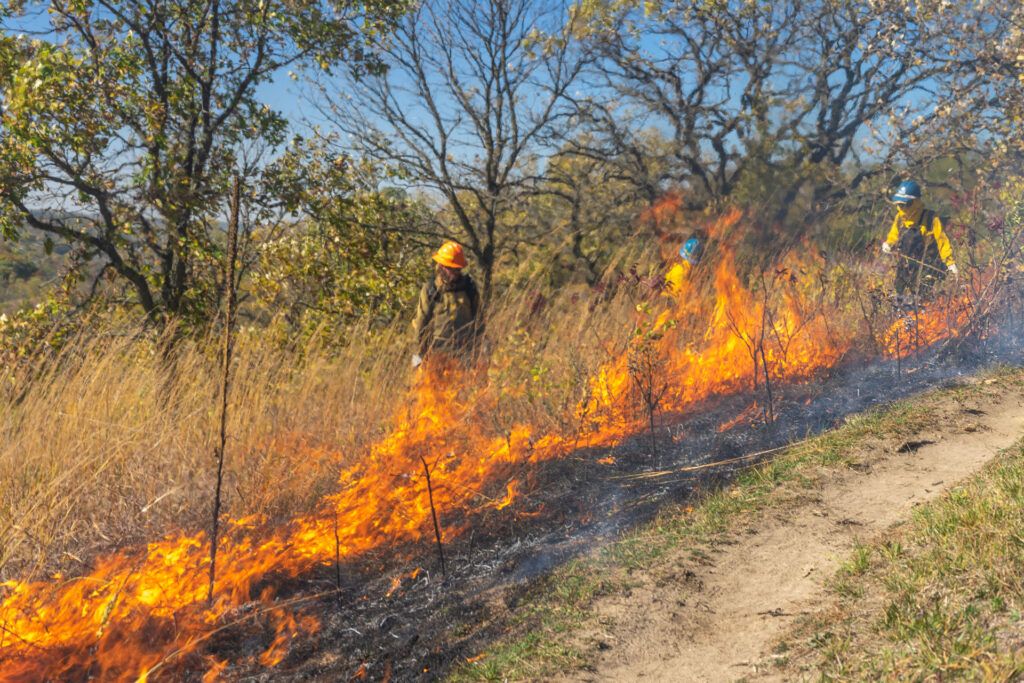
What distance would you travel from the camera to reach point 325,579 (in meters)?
4.76

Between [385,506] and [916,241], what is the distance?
6.69 m

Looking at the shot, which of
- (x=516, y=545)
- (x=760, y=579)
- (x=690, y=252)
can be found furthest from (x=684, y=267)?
(x=760, y=579)

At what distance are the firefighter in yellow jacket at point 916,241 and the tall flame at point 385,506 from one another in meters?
0.73

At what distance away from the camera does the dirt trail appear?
3160 mm

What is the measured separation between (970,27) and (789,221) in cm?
370

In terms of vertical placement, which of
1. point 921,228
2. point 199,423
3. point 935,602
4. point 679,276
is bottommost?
point 935,602

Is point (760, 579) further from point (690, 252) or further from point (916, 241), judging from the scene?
point (916, 241)

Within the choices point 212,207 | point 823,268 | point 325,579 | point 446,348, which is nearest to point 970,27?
point 823,268

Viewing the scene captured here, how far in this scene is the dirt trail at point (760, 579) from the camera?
10.4 ft

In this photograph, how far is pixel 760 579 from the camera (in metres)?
3.65

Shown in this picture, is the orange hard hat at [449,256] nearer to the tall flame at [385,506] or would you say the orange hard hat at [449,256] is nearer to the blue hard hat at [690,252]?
the tall flame at [385,506]

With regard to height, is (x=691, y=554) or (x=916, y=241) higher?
(x=916, y=241)

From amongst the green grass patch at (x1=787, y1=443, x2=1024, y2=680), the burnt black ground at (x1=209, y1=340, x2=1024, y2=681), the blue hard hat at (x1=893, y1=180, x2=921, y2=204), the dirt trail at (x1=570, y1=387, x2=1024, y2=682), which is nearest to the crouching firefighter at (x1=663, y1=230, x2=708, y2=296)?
the burnt black ground at (x1=209, y1=340, x2=1024, y2=681)

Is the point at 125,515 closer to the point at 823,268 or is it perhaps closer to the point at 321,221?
the point at 321,221
